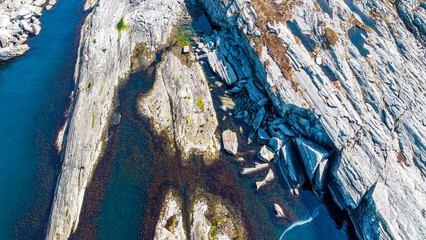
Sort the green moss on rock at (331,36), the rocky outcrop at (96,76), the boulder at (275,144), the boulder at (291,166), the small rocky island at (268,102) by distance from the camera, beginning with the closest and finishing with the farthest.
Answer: the small rocky island at (268,102) < the rocky outcrop at (96,76) < the boulder at (291,166) < the boulder at (275,144) < the green moss on rock at (331,36)

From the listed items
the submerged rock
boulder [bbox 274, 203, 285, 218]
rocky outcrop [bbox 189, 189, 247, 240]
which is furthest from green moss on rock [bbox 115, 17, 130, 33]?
boulder [bbox 274, 203, 285, 218]

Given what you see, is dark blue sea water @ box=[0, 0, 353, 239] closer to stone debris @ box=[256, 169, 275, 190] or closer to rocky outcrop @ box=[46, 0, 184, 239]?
stone debris @ box=[256, 169, 275, 190]

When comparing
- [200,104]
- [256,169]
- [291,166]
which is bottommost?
[256,169]

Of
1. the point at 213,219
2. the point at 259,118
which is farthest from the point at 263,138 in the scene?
the point at 213,219

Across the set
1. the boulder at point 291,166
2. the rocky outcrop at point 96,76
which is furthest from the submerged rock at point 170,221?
the boulder at point 291,166

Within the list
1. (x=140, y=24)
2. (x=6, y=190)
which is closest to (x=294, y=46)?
(x=140, y=24)

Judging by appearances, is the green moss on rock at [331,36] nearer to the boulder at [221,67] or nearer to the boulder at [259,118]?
the boulder at [259,118]

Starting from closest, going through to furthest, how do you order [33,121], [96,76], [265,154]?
[265,154] → [33,121] → [96,76]

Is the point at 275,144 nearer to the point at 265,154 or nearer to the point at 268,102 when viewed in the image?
the point at 265,154
